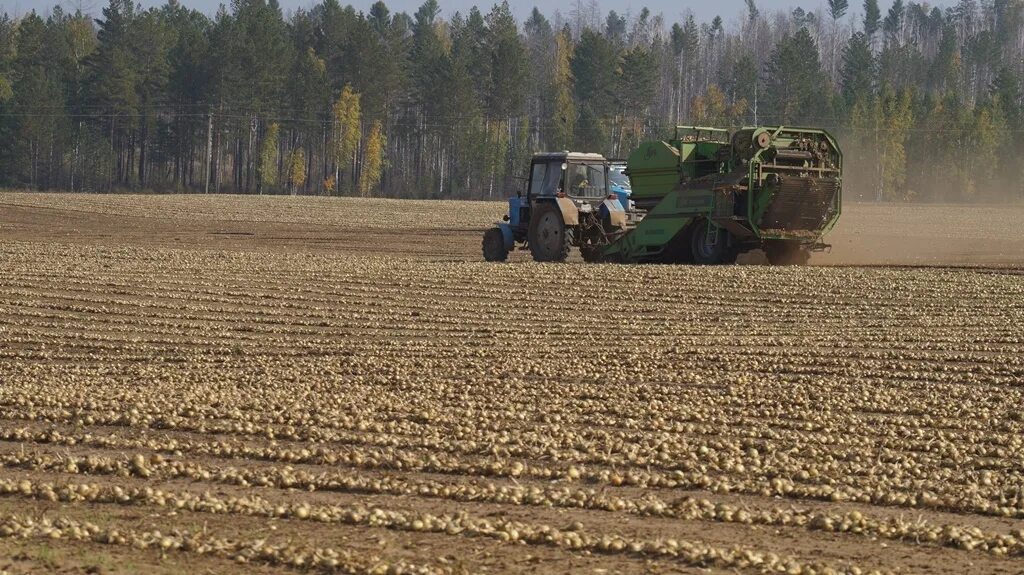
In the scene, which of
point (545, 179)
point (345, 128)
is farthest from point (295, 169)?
point (545, 179)

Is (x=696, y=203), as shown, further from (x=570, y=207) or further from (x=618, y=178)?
(x=618, y=178)

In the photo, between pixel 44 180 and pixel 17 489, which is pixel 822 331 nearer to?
pixel 17 489

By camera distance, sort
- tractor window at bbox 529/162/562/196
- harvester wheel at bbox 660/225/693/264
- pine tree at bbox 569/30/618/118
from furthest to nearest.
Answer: pine tree at bbox 569/30/618/118, tractor window at bbox 529/162/562/196, harvester wheel at bbox 660/225/693/264

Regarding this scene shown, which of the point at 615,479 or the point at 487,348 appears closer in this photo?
the point at 615,479

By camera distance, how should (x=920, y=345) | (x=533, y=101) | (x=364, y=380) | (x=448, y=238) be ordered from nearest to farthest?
1. (x=364, y=380)
2. (x=920, y=345)
3. (x=448, y=238)
4. (x=533, y=101)

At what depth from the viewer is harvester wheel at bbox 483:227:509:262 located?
25.6 m

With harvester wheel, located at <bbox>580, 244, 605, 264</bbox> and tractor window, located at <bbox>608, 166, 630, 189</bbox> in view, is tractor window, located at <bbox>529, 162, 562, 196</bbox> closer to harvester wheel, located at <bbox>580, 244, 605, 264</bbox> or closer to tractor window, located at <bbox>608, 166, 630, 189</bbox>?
harvester wheel, located at <bbox>580, 244, 605, 264</bbox>

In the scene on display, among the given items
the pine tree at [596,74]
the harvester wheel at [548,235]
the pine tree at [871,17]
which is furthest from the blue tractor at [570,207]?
the pine tree at [871,17]

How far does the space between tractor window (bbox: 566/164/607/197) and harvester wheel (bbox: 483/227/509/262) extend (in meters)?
1.89

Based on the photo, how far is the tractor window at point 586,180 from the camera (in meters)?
24.4

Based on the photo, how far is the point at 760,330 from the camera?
52.0ft

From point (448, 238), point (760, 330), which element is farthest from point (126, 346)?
point (448, 238)

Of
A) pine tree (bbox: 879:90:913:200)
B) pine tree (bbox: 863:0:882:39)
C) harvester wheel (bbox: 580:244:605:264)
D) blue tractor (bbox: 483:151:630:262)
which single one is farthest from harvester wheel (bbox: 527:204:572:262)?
pine tree (bbox: 863:0:882:39)

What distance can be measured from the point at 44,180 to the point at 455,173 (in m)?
26.0
